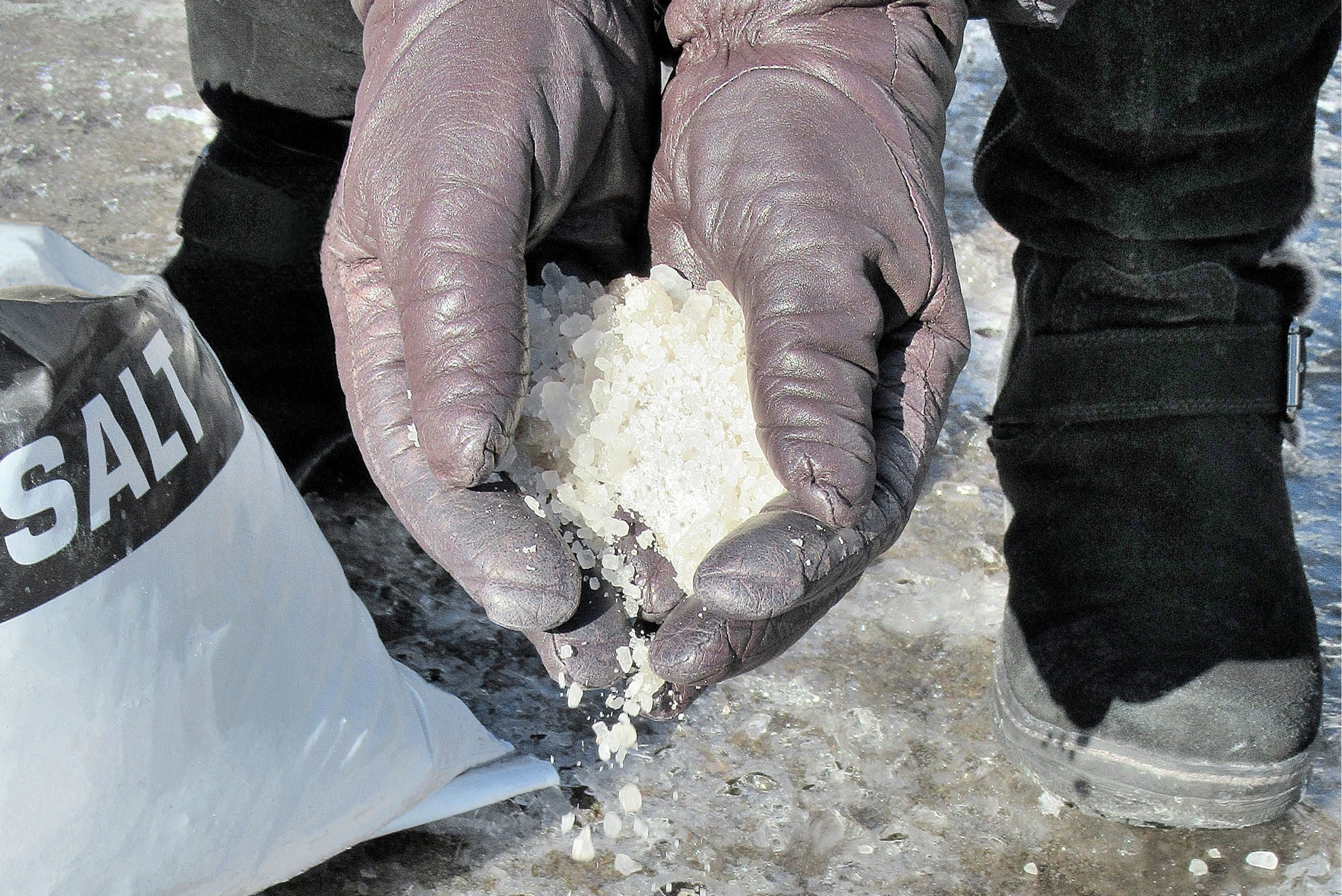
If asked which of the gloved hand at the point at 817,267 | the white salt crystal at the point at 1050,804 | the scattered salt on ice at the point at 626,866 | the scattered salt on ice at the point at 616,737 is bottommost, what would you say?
the white salt crystal at the point at 1050,804

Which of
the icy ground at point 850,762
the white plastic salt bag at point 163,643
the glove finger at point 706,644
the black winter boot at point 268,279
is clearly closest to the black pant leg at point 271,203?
the black winter boot at point 268,279

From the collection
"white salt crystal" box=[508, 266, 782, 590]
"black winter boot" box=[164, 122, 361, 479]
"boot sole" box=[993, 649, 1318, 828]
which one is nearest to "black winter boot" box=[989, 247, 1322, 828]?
"boot sole" box=[993, 649, 1318, 828]

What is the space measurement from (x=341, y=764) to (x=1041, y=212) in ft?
3.63

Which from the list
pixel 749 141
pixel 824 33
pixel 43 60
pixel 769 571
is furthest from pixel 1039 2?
pixel 43 60

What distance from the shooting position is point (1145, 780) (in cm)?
133

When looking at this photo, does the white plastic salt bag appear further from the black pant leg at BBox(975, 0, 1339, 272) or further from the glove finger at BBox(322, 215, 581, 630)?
the black pant leg at BBox(975, 0, 1339, 272)

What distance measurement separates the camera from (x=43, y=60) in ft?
7.66

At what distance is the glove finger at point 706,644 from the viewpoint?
93 cm

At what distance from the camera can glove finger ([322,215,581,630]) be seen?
34.9 inches

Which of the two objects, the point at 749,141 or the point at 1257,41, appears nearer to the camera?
the point at 749,141

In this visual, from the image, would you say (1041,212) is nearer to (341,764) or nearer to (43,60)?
(341,764)

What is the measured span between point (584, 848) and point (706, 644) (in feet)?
1.40

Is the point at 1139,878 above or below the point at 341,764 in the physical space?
below

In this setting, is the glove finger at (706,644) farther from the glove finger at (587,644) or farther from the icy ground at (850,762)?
the icy ground at (850,762)
